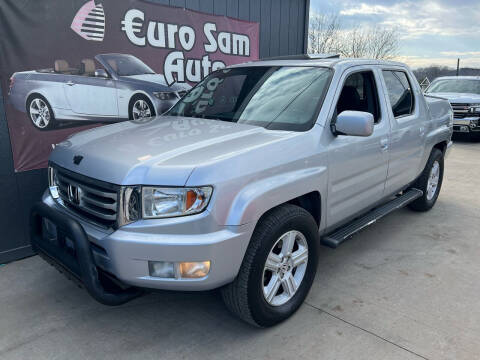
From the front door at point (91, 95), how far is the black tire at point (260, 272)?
2742 mm

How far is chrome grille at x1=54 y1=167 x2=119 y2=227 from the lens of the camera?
243cm

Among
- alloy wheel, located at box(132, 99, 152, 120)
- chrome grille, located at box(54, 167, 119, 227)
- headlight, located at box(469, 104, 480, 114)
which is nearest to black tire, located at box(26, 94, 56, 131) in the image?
alloy wheel, located at box(132, 99, 152, 120)

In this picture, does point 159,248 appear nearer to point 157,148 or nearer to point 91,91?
point 157,148

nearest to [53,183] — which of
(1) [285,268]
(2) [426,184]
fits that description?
(1) [285,268]

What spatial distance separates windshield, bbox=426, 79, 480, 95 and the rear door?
31.2ft

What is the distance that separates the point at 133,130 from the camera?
318cm

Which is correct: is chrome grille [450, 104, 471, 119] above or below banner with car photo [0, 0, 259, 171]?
below

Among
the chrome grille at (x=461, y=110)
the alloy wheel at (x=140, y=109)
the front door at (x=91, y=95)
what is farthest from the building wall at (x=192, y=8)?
the chrome grille at (x=461, y=110)

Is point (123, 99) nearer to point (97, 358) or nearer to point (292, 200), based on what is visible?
point (292, 200)

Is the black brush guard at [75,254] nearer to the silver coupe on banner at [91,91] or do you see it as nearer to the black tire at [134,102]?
the silver coupe on banner at [91,91]

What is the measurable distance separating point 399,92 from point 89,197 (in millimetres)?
3362

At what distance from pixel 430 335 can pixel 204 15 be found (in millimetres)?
4508

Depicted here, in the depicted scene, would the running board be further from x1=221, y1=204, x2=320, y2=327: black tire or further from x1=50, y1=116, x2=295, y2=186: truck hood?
x1=50, y1=116, x2=295, y2=186: truck hood

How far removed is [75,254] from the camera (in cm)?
264
